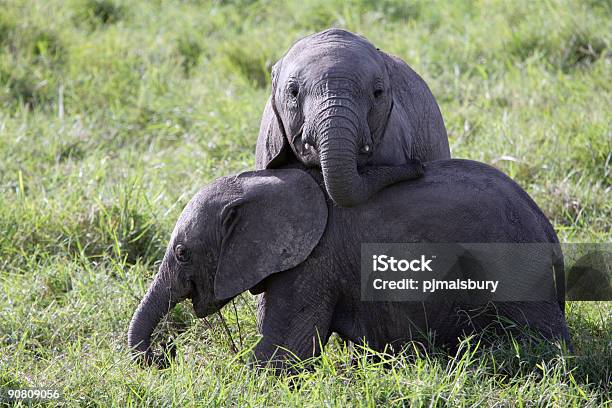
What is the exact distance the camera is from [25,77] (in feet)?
27.6

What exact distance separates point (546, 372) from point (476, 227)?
2.04 ft

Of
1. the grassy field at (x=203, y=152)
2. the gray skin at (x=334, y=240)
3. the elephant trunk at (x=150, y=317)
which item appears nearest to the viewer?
the grassy field at (x=203, y=152)

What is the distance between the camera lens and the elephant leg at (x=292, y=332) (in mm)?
4543

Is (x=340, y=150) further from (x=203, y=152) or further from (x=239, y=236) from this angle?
(x=203, y=152)

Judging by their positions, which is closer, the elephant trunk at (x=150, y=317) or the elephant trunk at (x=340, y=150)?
the elephant trunk at (x=340, y=150)

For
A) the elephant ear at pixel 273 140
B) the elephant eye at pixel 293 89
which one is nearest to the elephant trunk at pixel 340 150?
the elephant eye at pixel 293 89

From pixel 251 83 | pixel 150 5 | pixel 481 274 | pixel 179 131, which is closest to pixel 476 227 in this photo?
pixel 481 274

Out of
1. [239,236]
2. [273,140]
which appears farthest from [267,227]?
[273,140]

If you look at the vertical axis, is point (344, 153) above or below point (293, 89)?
below

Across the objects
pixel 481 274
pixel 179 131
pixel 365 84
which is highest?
pixel 365 84

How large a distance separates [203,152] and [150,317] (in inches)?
101

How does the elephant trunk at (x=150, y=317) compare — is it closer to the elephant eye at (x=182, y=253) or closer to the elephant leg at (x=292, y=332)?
the elephant eye at (x=182, y=253)

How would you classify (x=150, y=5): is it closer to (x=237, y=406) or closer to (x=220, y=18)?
(x=220, y=18)

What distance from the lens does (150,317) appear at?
4941 mm
